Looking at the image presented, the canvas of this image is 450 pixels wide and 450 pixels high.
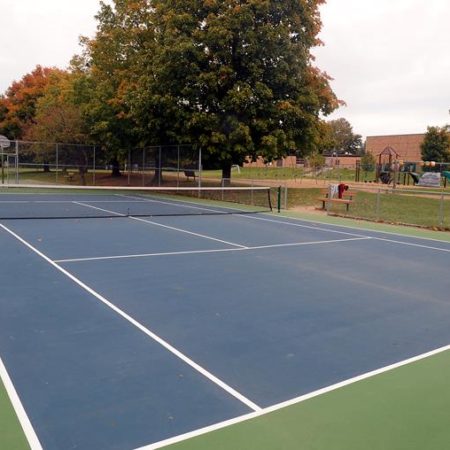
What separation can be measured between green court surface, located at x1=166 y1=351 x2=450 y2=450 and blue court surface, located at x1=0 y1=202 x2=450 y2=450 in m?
0.22

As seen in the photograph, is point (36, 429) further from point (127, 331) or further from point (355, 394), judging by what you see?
point (355, 394)

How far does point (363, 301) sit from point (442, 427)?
3.40 metres

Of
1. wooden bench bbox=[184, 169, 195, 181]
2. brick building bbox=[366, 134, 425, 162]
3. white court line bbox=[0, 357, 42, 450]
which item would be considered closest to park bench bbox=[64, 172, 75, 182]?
wooden bench bbox=[184, 169, 195, 181]

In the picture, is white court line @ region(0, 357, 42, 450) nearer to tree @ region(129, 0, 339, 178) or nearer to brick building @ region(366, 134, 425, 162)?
tree @ region(129, 0, 339, 178)

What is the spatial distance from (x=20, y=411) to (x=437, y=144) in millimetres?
59230

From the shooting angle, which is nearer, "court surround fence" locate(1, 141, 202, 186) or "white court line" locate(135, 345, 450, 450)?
"white court line" locate(135, 345, 450, 450)

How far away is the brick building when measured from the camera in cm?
6756

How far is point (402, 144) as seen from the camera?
69.6 meters

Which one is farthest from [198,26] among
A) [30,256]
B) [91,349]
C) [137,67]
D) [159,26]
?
[91,349]

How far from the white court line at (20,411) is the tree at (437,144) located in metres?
57.3

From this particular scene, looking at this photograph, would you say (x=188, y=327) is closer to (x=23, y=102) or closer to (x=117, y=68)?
(x=117, y=68)

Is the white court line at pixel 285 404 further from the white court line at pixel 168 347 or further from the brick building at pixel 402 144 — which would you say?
the brick building at pixel 402 144

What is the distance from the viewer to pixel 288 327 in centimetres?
567

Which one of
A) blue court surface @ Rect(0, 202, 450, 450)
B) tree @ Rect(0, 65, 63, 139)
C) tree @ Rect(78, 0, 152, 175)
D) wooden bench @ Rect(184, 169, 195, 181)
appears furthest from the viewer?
tree @ Rect(0, 65, 63, 139)
